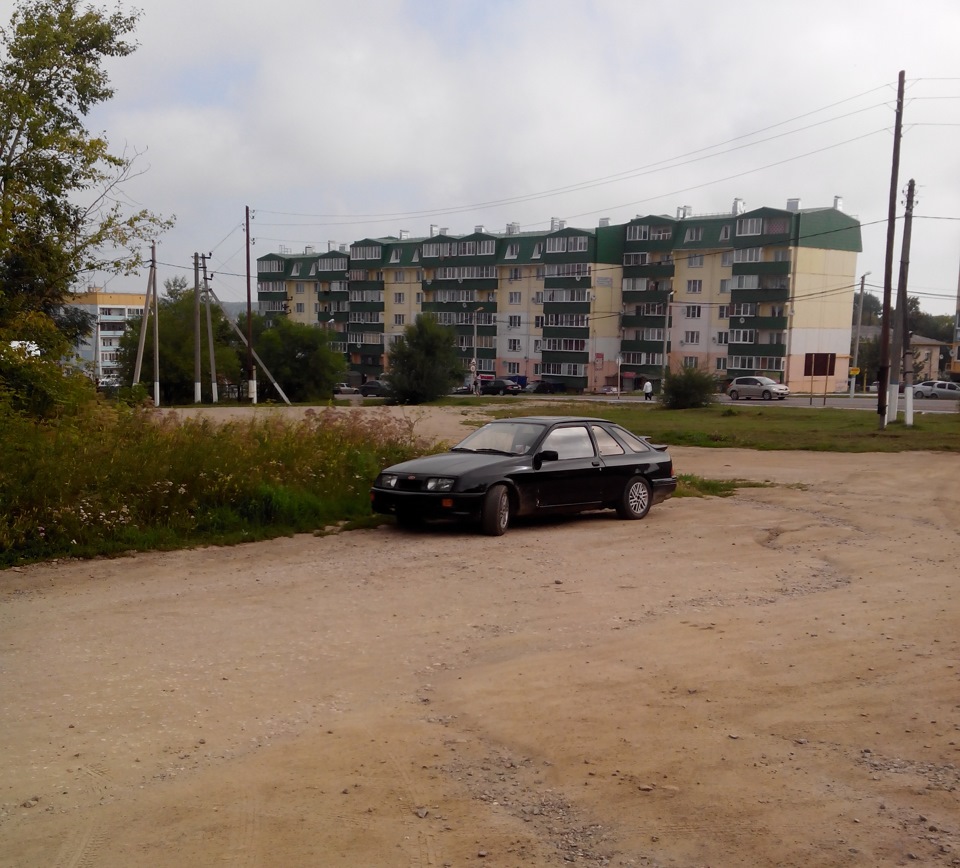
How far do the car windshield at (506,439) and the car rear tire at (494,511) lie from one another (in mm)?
918

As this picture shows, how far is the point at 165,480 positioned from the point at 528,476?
14.5ft

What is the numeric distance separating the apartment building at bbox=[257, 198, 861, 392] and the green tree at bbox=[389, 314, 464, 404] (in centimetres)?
274

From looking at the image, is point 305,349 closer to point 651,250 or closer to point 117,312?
point 651,250

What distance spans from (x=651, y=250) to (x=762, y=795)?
93943 millimetres

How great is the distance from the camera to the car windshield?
13.0 m

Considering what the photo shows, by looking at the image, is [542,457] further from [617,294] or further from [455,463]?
[617,294]

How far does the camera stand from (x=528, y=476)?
495 inches

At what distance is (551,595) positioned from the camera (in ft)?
29.8

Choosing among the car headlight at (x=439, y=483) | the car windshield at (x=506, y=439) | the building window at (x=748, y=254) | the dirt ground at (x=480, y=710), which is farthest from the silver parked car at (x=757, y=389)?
the car headlight at (x=439, y=483)

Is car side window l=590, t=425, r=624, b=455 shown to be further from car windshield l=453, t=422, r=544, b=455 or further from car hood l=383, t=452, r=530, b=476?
car hood l=383, t=452, r=530, b=476

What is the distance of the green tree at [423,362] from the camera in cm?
6303

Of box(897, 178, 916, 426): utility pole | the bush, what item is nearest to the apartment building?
the bush

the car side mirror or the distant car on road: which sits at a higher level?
the distant car on road


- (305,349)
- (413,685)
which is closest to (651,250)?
(305,349)
